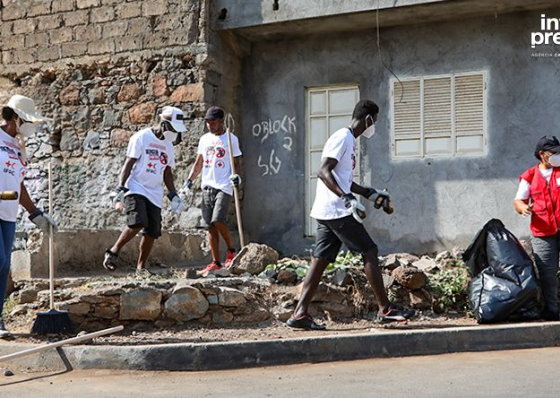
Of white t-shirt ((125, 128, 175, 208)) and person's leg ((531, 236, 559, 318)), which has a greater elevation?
white t-shirt ((125, 128, 175, 208))

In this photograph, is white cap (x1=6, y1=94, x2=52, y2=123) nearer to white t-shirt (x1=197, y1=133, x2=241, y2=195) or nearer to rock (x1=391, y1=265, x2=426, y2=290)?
white t-shirt (x1=197, y1=133, x2=241, y2=195)

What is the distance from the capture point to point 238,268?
7.80 meters

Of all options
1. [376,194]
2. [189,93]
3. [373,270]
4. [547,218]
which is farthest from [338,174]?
[189,93]

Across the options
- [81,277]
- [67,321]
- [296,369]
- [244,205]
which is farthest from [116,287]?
[244,205]

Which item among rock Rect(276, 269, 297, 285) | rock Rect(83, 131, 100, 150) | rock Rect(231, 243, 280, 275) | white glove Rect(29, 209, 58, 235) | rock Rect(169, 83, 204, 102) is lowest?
rock Rect(276, 269, 297, 285)

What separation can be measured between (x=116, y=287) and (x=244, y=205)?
A: 178 inches

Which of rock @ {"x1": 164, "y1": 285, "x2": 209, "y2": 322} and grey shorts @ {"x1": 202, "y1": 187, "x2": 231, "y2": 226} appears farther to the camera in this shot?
grey shorts @ {"x1": 202, "y1": 187, "x2": 231, "y2": 226}

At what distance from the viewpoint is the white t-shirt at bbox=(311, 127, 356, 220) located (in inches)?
253

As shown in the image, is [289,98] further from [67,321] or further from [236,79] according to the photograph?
[67,321]

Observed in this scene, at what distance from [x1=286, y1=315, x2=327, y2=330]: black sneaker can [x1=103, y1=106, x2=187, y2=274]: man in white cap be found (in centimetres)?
185

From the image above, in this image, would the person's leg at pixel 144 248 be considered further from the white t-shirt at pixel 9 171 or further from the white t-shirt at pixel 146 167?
the white t-shirt at pixel 9 171

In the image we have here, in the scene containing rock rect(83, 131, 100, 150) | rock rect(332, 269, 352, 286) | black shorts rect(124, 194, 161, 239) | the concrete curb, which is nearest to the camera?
the concrete curb

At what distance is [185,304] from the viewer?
691cm

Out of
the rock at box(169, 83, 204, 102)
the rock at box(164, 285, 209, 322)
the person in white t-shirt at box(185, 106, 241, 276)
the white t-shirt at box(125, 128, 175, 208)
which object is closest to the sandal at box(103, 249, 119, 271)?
the white t-shirt at box(125, 128, 175, 208)
